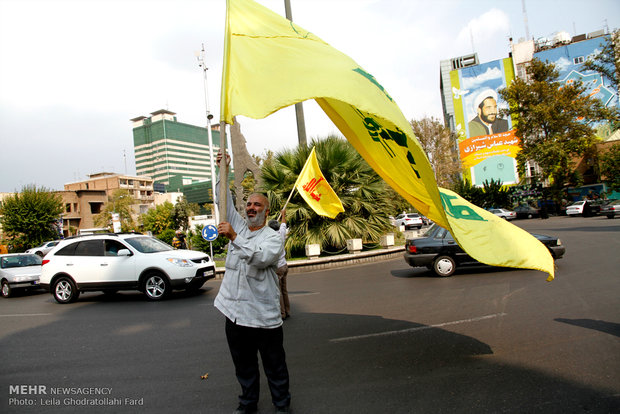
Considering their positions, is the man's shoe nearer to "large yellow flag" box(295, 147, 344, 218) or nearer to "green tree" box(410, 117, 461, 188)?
"large yellow flag" box(295, 147, 344, 218)

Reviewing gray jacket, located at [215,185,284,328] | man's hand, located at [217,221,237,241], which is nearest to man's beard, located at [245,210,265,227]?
gray jacket, located at [215,185,284,328]

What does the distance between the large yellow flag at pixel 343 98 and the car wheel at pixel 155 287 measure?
7600mm

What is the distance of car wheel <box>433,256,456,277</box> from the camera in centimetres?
1036

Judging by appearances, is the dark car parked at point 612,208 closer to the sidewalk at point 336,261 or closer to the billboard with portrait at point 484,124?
the sidewalk at point 336,261

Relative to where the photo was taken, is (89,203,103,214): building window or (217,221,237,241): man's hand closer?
(217,221,237,241): man's hand

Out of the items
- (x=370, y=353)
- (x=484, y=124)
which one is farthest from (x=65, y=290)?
(x=484, y=124)

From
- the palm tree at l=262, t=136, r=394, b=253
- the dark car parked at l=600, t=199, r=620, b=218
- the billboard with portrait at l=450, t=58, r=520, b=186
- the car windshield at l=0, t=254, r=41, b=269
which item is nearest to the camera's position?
the car windshield at l=0, t=254, r=41, b=269

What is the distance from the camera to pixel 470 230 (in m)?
3.72

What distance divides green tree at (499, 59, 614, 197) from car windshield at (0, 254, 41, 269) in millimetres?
42725

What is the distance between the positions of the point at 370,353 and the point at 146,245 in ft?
25.7

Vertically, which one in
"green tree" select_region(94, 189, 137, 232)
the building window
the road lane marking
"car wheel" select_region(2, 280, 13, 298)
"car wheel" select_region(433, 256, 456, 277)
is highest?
the building window

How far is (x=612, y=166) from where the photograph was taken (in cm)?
3872

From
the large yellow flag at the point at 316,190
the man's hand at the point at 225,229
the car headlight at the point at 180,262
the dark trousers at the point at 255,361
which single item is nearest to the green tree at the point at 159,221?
the car headlight at the point at 180,262

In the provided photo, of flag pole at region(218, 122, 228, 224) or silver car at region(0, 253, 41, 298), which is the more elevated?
flag pole at region(218, 122, 228, 224)
